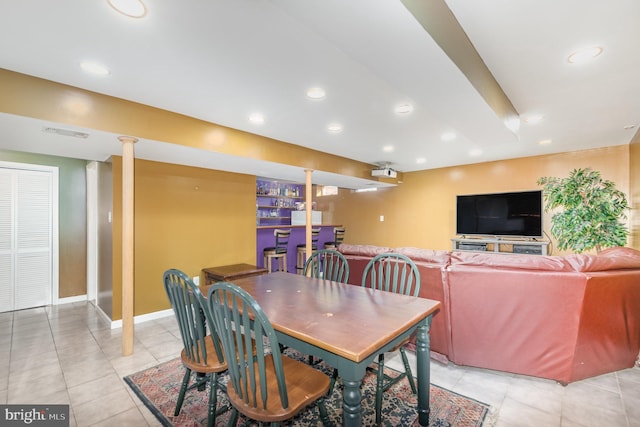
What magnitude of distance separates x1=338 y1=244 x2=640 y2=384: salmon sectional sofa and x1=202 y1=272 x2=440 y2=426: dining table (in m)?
0.71

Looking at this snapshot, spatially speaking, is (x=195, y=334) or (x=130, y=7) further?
(x=195, y=334)

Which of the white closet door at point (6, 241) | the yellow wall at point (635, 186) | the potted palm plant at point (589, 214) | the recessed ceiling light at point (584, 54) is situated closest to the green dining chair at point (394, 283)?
the recessed ceiling light at point (584, 54)

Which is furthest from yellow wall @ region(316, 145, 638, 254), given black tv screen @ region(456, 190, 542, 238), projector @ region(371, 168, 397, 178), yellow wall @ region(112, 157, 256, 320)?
yellow wall @ region(112, 157, 256, 320)

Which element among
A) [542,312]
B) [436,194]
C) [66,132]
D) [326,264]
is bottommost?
[542,312]

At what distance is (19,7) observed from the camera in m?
1.37

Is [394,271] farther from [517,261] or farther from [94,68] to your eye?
[94,68]

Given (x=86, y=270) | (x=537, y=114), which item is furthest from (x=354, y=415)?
(x=86, y=270)

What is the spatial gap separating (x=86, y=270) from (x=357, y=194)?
5.73 metres

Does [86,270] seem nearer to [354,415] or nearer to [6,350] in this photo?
[6,350]

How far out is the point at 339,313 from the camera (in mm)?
1562

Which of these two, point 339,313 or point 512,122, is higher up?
point 512,122

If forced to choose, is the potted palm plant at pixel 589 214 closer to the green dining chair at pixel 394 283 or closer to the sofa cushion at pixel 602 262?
the sofa cushion at pixel 602 262

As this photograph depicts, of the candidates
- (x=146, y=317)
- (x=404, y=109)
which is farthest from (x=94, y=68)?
(x=146, y=317)

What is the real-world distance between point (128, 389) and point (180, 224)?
7.21 ft
